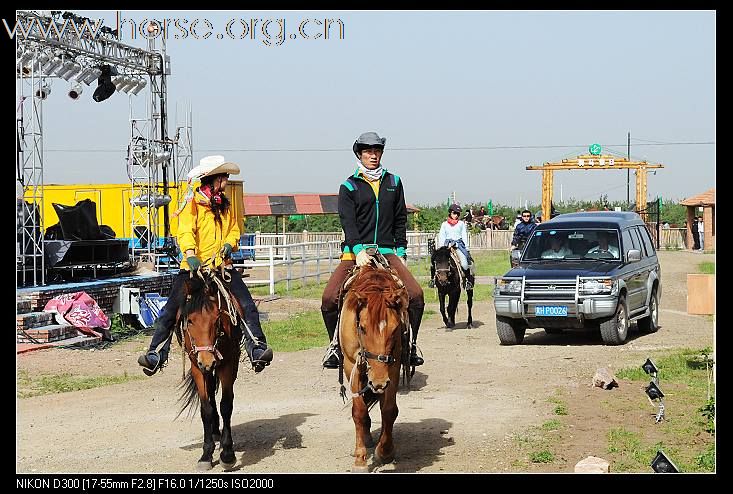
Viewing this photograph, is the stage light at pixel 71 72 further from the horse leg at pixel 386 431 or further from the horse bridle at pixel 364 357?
the horse leg at pixel 386 431

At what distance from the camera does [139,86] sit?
24.4 meters

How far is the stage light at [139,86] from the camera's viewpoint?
24356mm

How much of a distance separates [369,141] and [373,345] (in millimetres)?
2119

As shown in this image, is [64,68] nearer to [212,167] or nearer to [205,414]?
[212,167]

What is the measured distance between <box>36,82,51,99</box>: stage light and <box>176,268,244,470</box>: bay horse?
38.8ft

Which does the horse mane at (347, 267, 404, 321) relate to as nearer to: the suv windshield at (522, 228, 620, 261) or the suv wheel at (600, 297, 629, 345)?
the suv wheel at (600, 297, 629, 345)

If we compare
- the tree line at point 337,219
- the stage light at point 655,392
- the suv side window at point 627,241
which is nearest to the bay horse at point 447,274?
the suv side window at point 627,241

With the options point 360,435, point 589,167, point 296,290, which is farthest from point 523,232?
point 589,167

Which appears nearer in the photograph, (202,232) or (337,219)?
(202,232)

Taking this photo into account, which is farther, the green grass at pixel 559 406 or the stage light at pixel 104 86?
the stage light at pixel 104 86

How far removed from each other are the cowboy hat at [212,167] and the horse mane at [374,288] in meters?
1.57

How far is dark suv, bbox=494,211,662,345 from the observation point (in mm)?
14961
